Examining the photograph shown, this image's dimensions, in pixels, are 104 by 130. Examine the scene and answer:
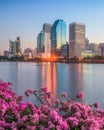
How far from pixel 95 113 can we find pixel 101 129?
639 millimetres

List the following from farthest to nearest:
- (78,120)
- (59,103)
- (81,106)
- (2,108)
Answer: (59,103) < (81,106) < (2,108) < (78,120)

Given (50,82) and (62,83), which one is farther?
(50,82)

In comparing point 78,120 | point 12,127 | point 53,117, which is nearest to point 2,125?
point 12,127

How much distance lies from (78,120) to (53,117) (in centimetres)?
30

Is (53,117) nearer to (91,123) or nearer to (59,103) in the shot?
(91,123)

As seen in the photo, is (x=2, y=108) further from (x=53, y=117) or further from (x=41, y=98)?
(x=41, y=98)

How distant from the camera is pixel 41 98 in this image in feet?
23.1

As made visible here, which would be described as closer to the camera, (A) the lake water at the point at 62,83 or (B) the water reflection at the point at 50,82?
(A) the lake water at the point at 62,83

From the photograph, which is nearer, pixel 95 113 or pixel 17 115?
→ pixel 17 115

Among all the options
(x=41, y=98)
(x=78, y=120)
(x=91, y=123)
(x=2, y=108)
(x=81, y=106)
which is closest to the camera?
(x=91, y=123)

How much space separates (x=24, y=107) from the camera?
16.3 feet

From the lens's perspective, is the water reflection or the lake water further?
the water reflection

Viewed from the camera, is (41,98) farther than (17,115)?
Yes

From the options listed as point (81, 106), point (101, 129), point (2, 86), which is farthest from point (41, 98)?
point (101, 129)
